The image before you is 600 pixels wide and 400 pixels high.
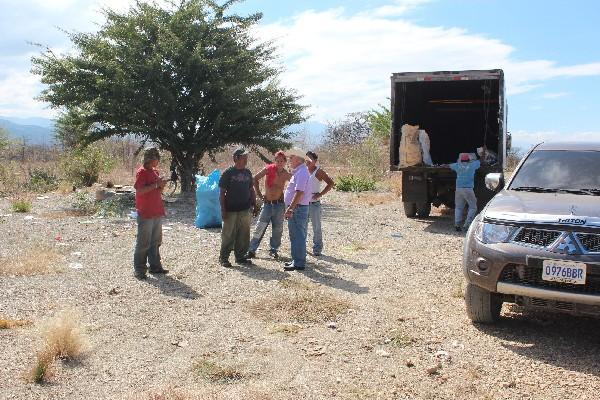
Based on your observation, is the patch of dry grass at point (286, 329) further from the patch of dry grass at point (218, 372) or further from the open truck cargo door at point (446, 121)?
the open truck cargo door at point (446, 121)

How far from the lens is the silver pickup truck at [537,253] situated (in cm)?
480

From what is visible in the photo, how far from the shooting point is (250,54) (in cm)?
1581

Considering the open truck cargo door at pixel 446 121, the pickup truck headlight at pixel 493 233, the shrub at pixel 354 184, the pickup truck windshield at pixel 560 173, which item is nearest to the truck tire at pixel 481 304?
the pickup truck headlight at pixel 493 233

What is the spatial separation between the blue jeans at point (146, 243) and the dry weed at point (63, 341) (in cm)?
269

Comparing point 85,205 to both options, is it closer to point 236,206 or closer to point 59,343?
point 236,206

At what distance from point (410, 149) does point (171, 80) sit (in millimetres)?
6554

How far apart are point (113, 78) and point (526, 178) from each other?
11173 millimetres

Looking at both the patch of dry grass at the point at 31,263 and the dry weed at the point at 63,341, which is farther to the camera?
the patch of dry grass at the point at 31,263

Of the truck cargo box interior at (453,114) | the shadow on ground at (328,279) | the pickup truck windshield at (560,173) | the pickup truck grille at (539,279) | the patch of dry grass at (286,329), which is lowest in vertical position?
the patch of dry grass at (286,329)

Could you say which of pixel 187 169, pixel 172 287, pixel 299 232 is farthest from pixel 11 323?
pixel 187 169

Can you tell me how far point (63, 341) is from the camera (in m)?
4.75

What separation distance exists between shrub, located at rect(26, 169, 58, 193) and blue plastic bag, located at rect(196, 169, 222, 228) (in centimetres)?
887

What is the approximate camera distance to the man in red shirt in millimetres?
7434

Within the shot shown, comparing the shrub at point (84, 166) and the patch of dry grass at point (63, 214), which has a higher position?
the shrub at point (84, 166)
